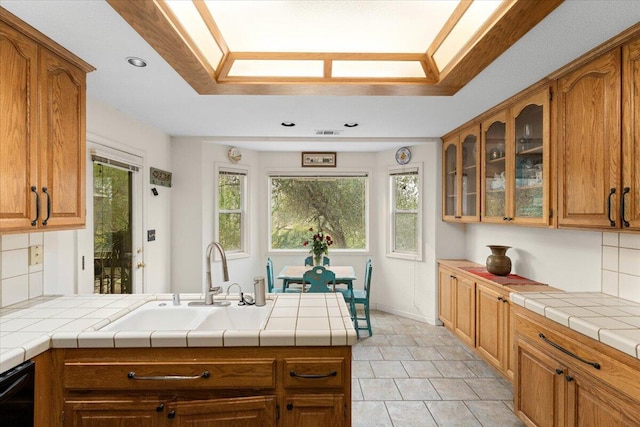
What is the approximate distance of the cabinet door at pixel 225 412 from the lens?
1.41 meters

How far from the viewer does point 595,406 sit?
147 cm

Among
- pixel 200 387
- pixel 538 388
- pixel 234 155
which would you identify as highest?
pixel 234 155

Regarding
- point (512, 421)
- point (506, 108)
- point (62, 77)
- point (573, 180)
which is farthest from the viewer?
point (506, 108)

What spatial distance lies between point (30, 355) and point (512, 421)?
2743 millimetres

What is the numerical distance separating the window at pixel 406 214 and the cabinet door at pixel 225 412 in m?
3.10

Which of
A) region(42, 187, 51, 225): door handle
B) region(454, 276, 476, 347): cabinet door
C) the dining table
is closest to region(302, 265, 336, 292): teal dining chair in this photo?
the dining table

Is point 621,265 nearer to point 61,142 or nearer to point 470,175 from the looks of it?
point 470,175

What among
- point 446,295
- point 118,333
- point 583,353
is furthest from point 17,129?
point 446,295

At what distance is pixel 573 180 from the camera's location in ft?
6.63

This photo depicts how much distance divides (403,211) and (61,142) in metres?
3.64

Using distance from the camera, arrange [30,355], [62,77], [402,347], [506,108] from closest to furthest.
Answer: [30,355] → [62,77] → [506,108] → [402,347]

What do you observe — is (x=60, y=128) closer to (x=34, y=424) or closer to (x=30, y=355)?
(x=30, y=355)

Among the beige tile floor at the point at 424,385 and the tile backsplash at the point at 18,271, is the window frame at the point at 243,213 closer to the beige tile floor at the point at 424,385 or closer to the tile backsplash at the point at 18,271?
the beige tile floor at the point at 424,385

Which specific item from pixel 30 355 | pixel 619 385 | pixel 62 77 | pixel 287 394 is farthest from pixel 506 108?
pixel 30 355
